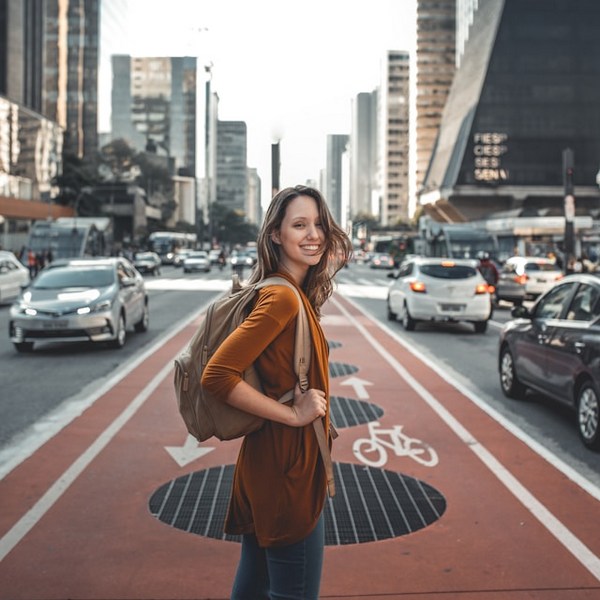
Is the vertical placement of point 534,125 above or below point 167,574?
above

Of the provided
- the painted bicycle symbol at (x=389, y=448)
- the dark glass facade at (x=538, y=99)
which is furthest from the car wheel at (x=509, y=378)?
the dark glass facade at (x=538, y=99)

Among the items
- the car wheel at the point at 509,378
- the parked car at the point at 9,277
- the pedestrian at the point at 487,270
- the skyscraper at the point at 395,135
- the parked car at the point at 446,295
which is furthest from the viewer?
the skyscraper at the point at 395,135

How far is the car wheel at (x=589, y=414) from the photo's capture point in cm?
715

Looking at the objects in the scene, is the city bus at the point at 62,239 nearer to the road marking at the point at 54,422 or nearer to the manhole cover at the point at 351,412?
the road marking at the point at 54,422

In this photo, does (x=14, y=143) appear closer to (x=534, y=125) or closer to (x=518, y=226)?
(x=518, y=226)

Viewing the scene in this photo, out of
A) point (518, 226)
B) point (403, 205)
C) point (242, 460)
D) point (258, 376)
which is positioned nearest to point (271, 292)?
point (258, 376)

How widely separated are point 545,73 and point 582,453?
10900 cm

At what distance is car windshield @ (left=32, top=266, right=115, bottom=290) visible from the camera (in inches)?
583

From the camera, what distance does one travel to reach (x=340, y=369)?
481 inches

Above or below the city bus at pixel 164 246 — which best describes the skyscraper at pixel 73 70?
above

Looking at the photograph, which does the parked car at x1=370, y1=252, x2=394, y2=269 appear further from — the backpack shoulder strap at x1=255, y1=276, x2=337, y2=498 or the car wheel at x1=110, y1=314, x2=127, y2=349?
the backpack shoulder strap at x1=255, y1=276, x2=337, y2=498

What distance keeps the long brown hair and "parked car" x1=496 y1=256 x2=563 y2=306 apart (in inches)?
957

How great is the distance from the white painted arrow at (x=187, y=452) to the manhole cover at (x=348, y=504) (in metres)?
0.35

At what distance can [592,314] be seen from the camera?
775cm
